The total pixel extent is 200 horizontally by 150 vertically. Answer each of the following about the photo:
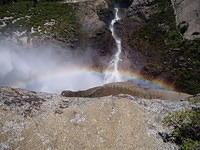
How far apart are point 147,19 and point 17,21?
3249 cm

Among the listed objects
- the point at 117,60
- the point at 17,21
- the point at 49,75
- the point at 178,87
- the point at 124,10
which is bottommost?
the point at 178,87

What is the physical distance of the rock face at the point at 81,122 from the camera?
19281mm

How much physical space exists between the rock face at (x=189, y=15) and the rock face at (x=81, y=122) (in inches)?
1399

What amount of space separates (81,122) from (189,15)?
4725cm

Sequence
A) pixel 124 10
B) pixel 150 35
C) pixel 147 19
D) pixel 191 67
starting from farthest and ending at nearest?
pixel 124 10 → pixel 147 19 → pixel 150 35 → pixel 191 67

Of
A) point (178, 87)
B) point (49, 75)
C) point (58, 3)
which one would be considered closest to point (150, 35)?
point (178, 87)

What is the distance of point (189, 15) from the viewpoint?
59.2 meters

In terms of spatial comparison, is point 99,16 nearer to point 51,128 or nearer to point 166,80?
point 166,80

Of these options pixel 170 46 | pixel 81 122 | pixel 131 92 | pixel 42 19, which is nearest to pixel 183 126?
pixel 81 122

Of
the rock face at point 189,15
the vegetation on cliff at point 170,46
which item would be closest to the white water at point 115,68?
the vegetation on cliff at point 170,46

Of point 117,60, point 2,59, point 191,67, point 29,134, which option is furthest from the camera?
point 117,60

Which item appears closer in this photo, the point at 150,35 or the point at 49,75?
the point at 49,75

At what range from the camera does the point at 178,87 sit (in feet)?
149

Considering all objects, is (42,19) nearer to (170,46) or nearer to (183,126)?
(170,46)
